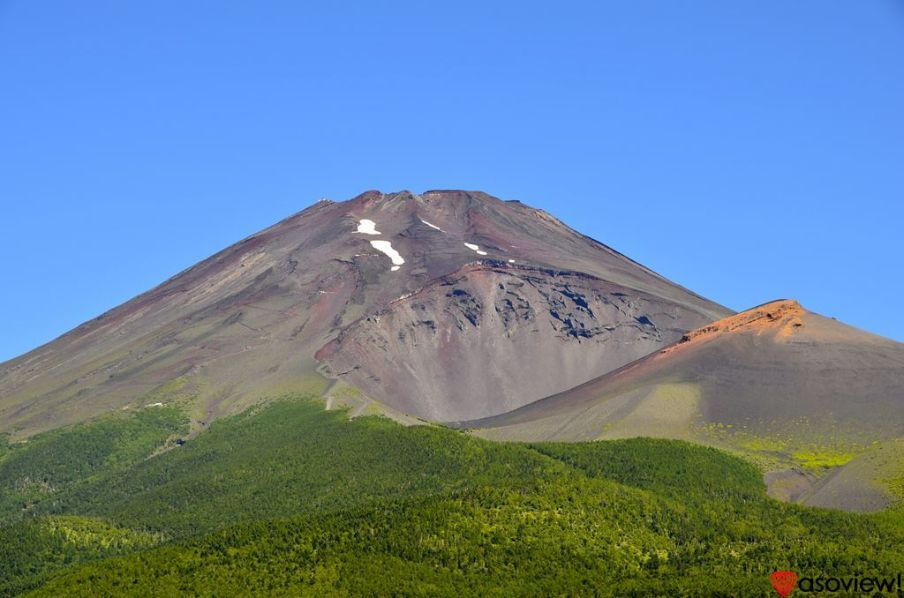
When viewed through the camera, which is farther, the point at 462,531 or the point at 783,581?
the point at 462,531

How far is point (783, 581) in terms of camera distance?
119 metres

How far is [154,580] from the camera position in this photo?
126 metres

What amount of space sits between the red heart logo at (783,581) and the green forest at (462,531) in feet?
3.73

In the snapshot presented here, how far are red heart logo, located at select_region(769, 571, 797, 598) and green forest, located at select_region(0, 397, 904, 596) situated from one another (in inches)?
44.8

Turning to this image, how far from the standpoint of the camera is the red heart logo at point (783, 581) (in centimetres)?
11688

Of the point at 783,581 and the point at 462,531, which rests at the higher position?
the point at 462,531

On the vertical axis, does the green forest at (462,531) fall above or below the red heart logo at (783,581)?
above

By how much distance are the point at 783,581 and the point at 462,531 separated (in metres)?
29.8

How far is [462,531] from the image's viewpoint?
443 ft

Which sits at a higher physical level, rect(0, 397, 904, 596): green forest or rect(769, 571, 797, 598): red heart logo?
rect(0, 397, 904, 596): green forest

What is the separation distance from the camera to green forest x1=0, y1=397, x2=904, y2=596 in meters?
126

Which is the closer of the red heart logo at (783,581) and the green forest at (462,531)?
the red heart logo at (783,581)

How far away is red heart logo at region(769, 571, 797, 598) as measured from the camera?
383 ft

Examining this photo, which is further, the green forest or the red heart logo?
the green forest
